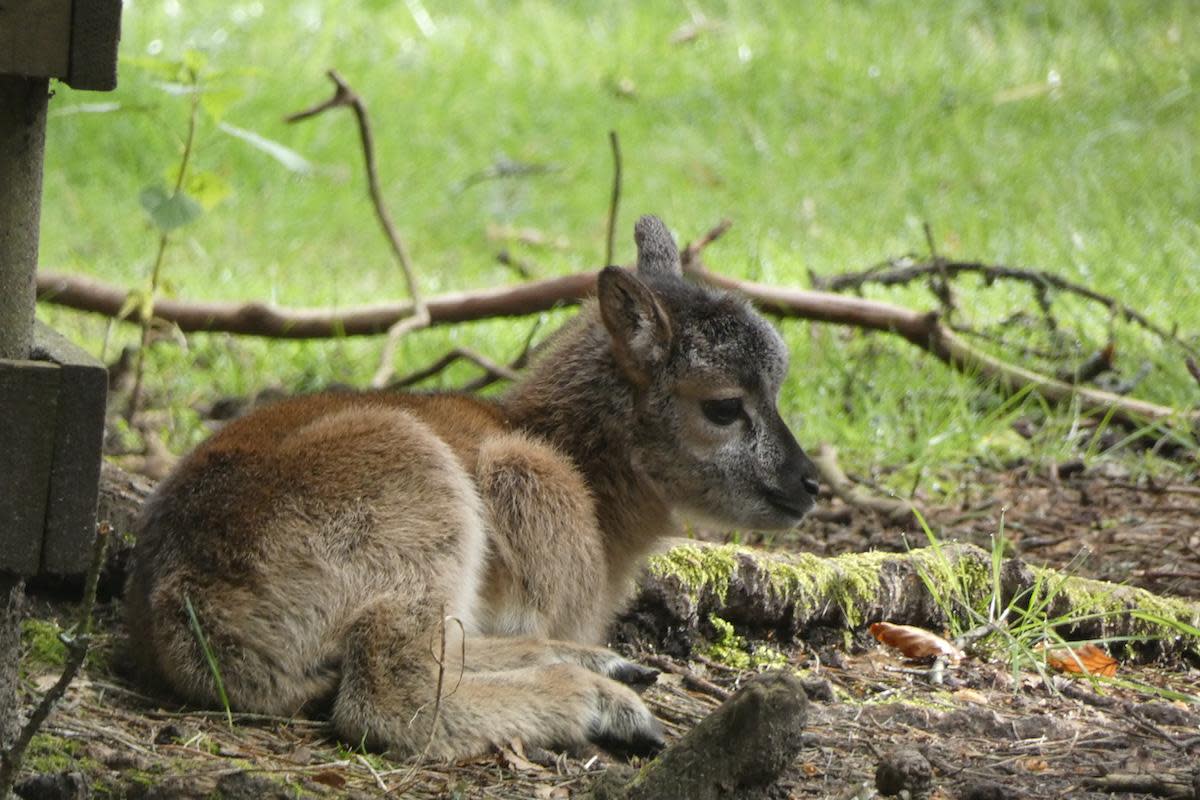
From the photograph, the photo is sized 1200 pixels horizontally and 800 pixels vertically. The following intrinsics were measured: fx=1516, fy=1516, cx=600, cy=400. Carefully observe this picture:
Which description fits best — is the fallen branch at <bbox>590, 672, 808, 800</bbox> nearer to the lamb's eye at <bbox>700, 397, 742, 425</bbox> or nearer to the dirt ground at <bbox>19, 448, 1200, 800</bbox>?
the dirt ground at <bbox>19, 448, 1200, 800</bbox>

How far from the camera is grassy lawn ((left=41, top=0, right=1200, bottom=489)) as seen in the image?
8617mm

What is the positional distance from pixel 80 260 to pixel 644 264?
5.51m

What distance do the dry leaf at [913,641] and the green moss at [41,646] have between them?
271 cm

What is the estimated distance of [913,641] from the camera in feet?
17.1

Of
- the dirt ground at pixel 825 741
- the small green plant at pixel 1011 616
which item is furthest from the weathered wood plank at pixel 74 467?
the small green plant at pixel 1011 616

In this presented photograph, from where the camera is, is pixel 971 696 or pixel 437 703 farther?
pixel 971 696

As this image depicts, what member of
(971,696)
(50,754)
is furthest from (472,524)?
(971,696)

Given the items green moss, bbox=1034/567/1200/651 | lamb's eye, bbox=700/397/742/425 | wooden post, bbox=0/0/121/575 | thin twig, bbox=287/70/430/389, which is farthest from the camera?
thin twig, bbox=287/70/430/389

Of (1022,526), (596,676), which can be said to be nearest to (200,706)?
(596,676)

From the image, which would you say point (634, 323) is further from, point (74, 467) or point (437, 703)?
point (74, 467)

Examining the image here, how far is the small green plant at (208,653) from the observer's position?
13.1 ft

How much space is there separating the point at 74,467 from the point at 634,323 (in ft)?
6.73

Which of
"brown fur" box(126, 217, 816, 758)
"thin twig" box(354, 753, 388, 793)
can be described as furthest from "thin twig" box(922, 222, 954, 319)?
"thin twig" box(354, 753, 388, 793)

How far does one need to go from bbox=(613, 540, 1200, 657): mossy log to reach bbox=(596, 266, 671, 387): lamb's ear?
704 mm
